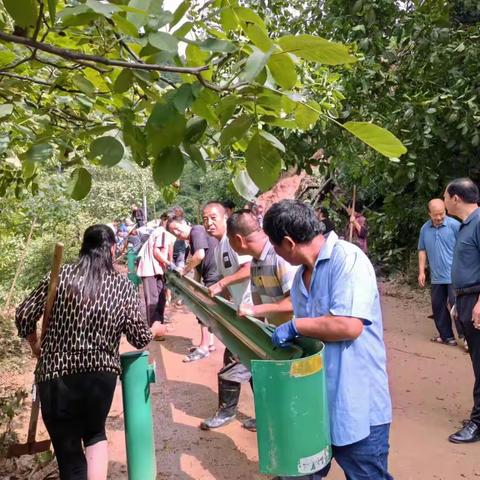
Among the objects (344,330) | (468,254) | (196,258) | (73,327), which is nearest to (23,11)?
(344,330)

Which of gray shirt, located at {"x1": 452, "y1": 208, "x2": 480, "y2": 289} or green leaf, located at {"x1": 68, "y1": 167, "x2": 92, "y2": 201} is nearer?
green leaf, located at {"x1": 68, "y1": 167, "x2": 92, "y2": 201}

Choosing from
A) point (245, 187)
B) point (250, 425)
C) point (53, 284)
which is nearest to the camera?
point (245, 187)

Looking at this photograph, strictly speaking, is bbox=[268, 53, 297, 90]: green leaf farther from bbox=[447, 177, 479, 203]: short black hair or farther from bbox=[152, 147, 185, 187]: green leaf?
bbox=[447, 177, 479, 203]: short black hair

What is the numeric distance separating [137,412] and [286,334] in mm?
1529

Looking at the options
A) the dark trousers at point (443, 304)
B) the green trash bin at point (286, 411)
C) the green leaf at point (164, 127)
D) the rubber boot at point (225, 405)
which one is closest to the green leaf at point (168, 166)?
the green leaf at point (164, 127)

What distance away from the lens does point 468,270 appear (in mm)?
3701

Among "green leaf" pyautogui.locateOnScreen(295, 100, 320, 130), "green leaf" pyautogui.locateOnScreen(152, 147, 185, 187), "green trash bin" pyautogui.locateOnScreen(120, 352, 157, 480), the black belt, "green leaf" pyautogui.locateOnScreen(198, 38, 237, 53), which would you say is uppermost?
"green leaf" pyautogui.locateOnScreen(198, 38, 237, 53)

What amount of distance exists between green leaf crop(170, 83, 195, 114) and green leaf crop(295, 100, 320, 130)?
0.28 meters

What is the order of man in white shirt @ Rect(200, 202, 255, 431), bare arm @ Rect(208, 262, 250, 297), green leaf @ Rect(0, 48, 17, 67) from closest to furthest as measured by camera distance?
green leaf @ Rect(0, 48, 17, 67), man in white shirt @ Rect(200, 202, 255, 431), bare arm @ Rect(208, 262, 250, 297)

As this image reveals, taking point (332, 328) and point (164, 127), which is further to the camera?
point (332, 328)

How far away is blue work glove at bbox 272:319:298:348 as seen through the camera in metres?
2.07

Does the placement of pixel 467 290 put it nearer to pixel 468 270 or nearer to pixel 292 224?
pixel 468 270

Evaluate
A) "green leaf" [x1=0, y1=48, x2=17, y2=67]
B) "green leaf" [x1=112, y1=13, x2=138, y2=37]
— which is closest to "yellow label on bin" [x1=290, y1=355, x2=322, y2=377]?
"green leaf" [x1=112, y1=13, x2=138, y2=37]

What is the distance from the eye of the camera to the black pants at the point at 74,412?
8.80ft
